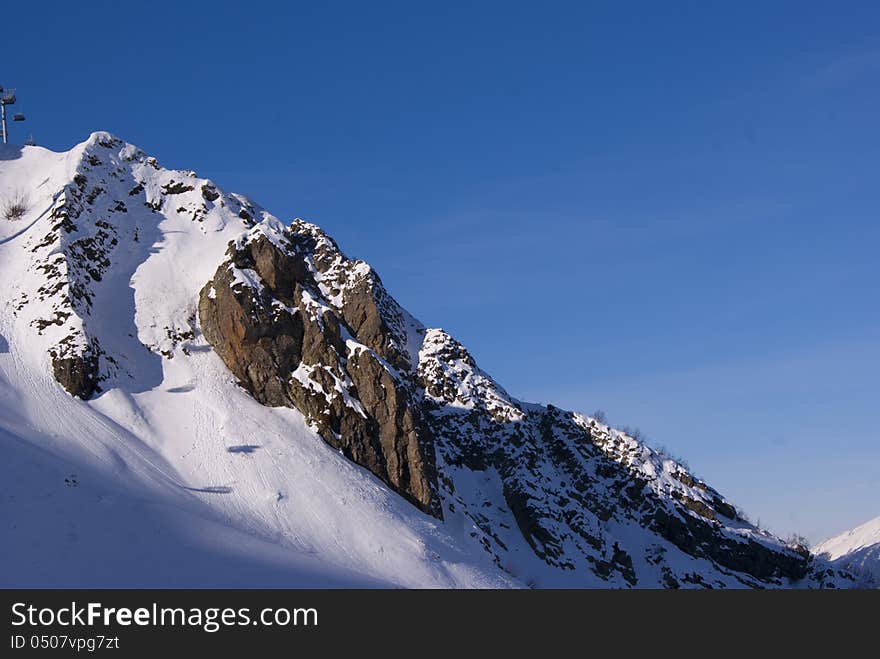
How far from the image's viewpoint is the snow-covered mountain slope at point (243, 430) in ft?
147

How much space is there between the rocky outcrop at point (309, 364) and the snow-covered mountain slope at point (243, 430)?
0.49 ft

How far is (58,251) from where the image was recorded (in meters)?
62.5

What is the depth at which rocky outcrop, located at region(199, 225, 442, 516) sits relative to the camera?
61719mm

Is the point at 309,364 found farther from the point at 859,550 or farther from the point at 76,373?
the point at 859,550

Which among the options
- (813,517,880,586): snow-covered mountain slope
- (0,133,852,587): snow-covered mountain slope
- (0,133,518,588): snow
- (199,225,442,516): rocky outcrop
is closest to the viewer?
(0,133,518,588): snow

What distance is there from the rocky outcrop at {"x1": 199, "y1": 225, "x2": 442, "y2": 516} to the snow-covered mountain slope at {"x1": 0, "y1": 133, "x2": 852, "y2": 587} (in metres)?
0.15

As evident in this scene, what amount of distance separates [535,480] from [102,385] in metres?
40.6

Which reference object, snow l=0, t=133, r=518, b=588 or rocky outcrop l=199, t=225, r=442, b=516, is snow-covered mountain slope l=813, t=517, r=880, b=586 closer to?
rocky outcrop l=199, t=225, r=442, b=516

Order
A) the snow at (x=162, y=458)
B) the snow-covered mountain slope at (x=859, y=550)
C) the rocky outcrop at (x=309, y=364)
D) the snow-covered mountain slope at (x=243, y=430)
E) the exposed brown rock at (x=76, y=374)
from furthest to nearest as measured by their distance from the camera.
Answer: the snow-covered mountain slope at (x=859, y=550)
the rocky outcrop at (x=309, y=364)
the exposed brown rock at (x=76, y=374)
the snow-covered mountain slope at (x=243, y=430)
the snow at (x=162, y=458)

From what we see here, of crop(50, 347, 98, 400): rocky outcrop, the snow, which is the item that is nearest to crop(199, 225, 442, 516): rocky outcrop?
the snow

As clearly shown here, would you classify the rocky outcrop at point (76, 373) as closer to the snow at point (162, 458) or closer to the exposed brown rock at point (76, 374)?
the exposed brown rock at point (76, 374)

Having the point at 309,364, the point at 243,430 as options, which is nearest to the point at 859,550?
the point at 309,364

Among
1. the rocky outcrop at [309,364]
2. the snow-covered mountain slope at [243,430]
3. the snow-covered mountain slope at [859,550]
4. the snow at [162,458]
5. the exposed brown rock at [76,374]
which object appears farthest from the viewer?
the snow-covered mountain slope at [859,550]

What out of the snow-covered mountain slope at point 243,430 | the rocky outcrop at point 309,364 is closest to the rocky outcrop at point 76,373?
the snow-covered mountain slope at point 243,430
